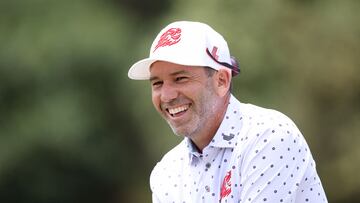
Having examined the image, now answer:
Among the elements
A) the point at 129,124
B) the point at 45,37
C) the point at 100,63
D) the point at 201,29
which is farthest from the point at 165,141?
the point at 201,29

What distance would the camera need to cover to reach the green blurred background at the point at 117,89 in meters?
8.15

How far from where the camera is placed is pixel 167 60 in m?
3.24

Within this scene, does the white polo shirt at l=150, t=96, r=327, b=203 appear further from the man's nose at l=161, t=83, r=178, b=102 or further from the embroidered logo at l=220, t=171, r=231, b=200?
the man's nose at l=161, t=83, r=178, b=102

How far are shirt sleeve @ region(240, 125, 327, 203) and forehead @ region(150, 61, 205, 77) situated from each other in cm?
35

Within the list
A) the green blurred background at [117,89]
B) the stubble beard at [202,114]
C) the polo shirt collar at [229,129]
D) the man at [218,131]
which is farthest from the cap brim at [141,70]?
the green blurred background at [117,89]

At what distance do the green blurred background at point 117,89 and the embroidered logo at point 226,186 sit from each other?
4.76 metres

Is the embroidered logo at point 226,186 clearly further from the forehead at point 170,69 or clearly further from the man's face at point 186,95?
the forehead at point 170,69

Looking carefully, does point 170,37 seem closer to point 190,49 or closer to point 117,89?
point 190,49

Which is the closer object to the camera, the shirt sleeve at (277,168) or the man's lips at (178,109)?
the shirt sleeve at (277,168)

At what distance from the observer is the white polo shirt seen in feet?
10.1

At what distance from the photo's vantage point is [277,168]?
3070mm

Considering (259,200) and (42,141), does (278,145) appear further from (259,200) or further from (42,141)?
(42,141)

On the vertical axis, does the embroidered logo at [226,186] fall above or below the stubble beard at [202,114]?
below

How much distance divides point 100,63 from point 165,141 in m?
1.01
